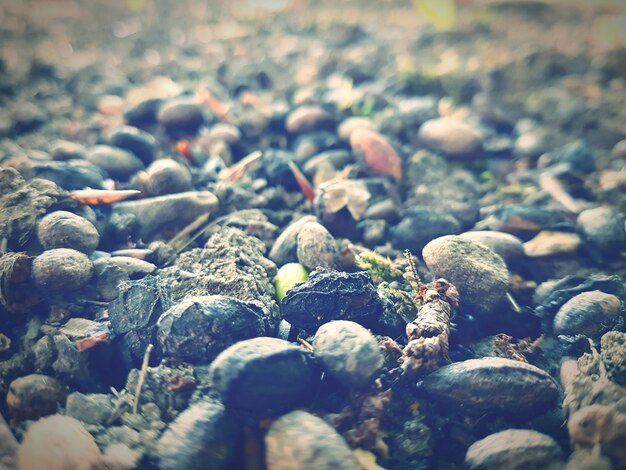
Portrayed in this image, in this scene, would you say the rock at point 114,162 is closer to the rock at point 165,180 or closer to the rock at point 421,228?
the rock at point 165,180

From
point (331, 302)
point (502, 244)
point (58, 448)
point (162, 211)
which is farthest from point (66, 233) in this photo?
point (502, 244)

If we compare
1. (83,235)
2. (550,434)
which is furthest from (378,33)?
(550,434)

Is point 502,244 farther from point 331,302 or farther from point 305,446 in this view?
point 305,446

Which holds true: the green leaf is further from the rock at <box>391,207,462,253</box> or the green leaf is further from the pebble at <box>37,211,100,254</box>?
the pebble at <box>37,211,100,254</box>

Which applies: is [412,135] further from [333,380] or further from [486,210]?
[333,380]

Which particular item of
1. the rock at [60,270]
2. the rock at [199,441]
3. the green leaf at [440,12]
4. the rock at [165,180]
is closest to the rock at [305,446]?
the rock at [199,441]
